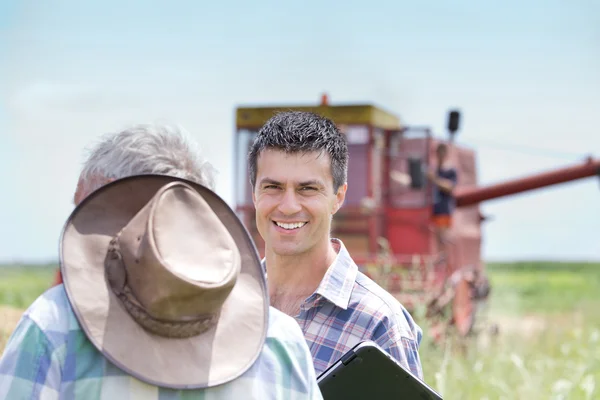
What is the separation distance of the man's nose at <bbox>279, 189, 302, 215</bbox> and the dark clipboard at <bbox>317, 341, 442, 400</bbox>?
0.50 metres

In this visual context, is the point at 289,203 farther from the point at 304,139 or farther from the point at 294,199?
the point at 304,139

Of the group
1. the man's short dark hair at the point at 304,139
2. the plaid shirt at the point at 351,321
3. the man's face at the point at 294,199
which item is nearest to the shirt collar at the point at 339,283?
the plaid shirt at the point at 351,321

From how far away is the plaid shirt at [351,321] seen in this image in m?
2.10

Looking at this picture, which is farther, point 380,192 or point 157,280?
point 380,192

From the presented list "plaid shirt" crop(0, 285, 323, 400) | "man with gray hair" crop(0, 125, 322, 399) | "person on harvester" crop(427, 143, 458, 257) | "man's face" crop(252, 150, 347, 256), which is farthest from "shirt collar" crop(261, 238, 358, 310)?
"person on harvester" crop(427, 143, 458, 257)

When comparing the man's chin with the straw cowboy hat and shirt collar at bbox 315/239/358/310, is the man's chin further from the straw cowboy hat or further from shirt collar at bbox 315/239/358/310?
the straw cowboy hat

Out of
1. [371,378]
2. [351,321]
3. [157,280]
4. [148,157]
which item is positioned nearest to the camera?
[157,280]

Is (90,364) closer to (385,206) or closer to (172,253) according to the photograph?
(172,253)

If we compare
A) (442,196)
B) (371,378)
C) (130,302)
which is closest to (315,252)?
(371,378)

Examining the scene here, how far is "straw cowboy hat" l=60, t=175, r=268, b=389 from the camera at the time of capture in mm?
1371

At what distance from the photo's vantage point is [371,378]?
6.33 ft

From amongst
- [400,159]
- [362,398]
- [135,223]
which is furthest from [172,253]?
[400,159]

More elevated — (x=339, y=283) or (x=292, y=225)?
(x=292, y=225)

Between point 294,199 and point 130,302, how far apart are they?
0.93 metres
